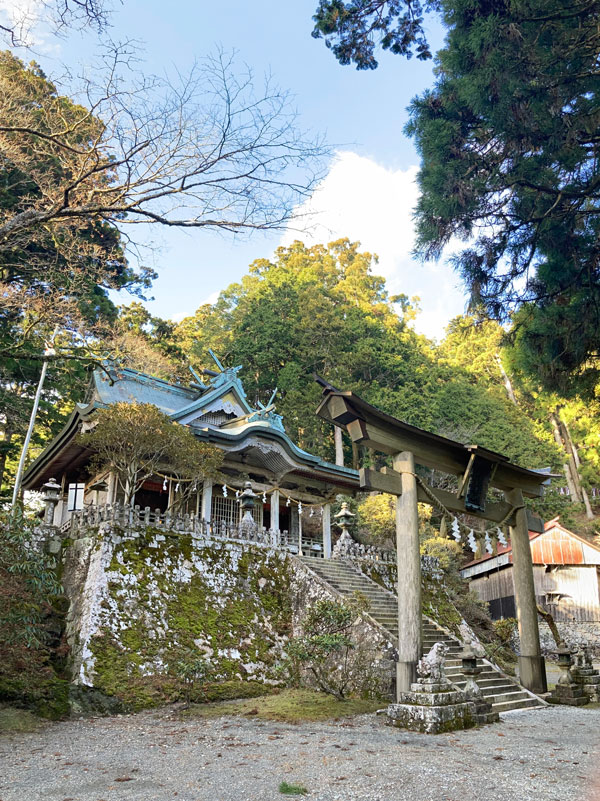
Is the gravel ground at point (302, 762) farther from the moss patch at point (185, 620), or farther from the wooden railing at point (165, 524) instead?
the wooden railing at point (165, 524)

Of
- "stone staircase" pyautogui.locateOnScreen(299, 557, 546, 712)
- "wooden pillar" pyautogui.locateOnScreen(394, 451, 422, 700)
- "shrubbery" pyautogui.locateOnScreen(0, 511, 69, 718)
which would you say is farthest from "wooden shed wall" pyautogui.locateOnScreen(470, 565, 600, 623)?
"shrubbery" pyautogui.locateOnScreen(0, 511, 69, 718)

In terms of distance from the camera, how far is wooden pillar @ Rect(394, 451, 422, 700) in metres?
8.80

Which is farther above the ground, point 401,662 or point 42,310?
point 42,310

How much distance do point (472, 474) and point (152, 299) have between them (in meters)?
21.8

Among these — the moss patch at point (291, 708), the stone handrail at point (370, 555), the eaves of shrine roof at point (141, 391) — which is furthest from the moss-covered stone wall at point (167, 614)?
the eaves of shrine roof at point (141, 391)

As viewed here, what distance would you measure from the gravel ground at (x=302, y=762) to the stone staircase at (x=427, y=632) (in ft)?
6.58

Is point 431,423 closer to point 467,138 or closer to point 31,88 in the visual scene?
point 467,138

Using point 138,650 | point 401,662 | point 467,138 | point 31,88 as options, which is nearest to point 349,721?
point 401,662

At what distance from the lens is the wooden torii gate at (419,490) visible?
355 inches

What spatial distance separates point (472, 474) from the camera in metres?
10.9

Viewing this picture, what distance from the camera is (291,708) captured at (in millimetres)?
10156

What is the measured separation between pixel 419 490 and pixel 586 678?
5.61 m

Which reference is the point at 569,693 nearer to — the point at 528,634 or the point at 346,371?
the point at 528,634

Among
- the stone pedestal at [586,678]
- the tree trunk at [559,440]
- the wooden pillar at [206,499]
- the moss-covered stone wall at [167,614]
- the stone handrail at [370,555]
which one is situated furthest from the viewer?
the tree trunk at [559,440]
